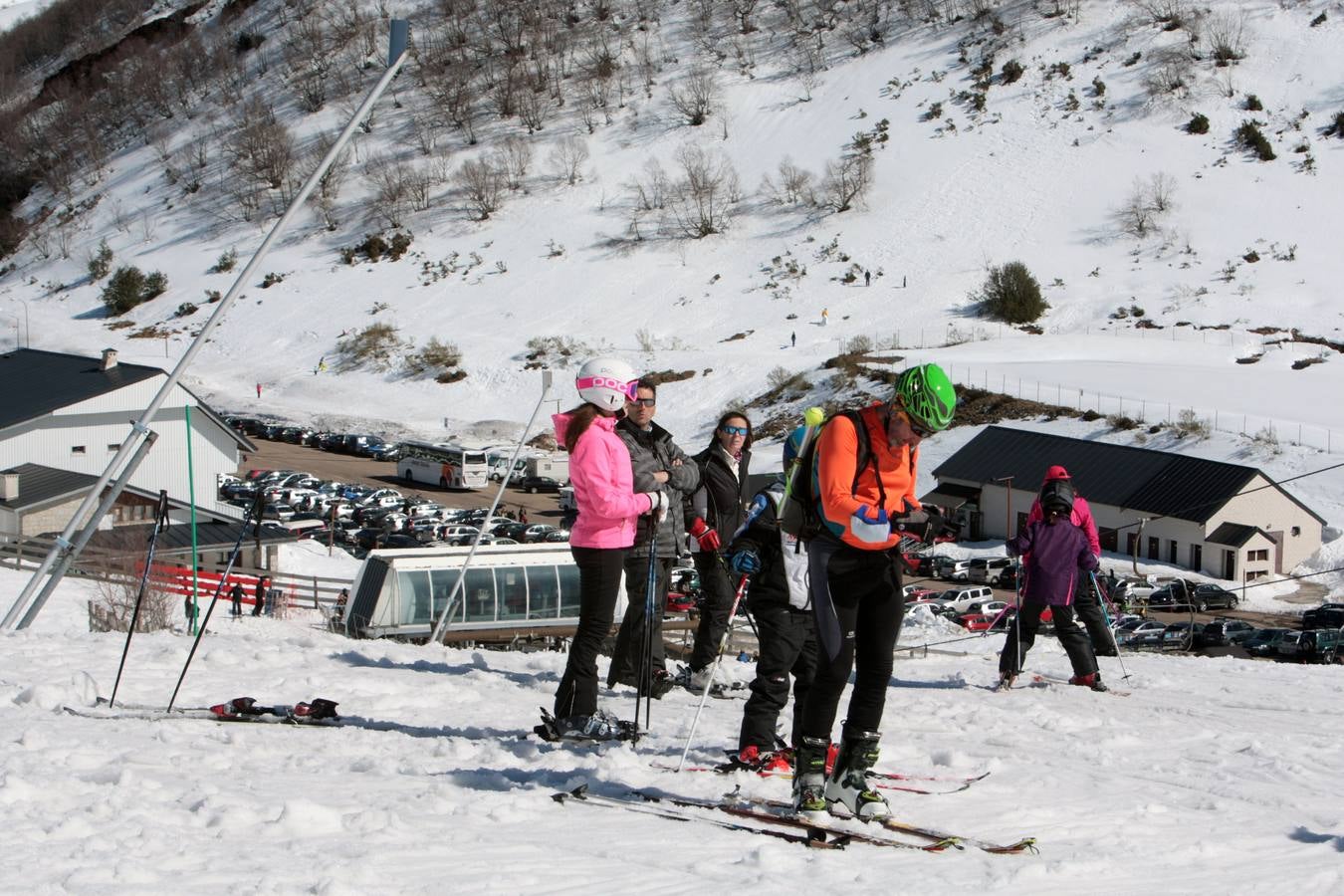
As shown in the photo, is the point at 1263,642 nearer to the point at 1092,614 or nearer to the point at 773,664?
the point at 1092,614

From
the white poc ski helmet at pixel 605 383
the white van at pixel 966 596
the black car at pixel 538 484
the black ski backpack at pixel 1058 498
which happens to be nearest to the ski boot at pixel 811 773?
the white poc ski helmet at pixel 605 383

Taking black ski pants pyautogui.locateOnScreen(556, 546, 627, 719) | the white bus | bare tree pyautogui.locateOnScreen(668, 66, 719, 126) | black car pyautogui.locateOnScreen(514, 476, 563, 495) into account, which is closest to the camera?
black ski pants pyautogui.locateOnScreen(556, 546, 627, 719)

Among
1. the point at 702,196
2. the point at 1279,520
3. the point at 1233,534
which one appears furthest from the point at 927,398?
the point at 702,196

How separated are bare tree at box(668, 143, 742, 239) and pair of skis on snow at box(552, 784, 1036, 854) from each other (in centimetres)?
7491

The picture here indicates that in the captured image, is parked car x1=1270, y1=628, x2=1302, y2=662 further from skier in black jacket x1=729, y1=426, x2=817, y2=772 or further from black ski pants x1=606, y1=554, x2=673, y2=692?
skier in black jacket x1=729, y1=426, x2=817, y2=772

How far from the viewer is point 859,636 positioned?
5.32 m

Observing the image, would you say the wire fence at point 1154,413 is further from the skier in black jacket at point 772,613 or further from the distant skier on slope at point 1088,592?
the skier in black jacket at point 772,613

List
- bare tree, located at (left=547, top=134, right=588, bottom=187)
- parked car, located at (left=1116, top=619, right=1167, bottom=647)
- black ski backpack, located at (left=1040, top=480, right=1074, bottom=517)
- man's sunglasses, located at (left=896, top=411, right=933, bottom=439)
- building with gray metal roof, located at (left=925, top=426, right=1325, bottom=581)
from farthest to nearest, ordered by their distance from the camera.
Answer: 1. bare tree, located at (left=547, top=134, right=588, bottom=187)
2. building with gray metal roof, located at (left=925, top=426, right=1325, bottom=581)
3. parked car, located at (left=1116, top=619, right=1167, bottom=647)
4. black ski backpack, located at (left=1040, top=480, right=1074, bottom=517)
5. man's sunglasses, located at (left=896, top=411, right=933, bottom=439)

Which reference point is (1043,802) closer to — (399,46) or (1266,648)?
(399,46)

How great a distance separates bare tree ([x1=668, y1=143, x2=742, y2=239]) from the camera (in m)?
79.8

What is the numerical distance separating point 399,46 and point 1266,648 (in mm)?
21990

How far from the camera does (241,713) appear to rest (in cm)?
702

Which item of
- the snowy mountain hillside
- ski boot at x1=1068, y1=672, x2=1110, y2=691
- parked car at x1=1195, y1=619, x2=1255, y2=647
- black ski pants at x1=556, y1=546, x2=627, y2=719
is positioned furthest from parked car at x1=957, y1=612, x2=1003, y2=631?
the snowy mountain hillside

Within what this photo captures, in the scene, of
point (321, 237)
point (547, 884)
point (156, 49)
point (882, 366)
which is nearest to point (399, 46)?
point (547, 884)
